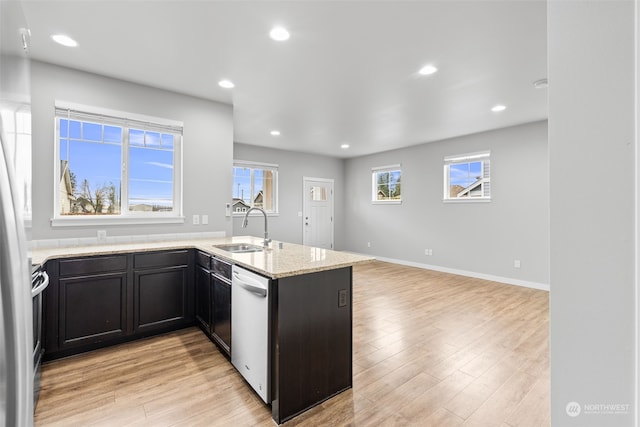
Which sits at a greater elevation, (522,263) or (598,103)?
(598,103)

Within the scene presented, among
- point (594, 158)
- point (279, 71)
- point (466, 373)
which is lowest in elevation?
point (466, 373)

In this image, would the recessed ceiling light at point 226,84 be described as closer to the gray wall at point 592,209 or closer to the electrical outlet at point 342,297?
the electrical outlet at point 342,297

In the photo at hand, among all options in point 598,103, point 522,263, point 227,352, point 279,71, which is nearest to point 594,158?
point 598,103

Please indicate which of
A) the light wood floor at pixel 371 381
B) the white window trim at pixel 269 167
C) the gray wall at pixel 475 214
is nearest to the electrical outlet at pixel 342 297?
the light wood floor at pixel 371 381

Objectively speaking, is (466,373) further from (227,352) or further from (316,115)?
(316,115)

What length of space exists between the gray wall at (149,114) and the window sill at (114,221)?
0.05 meters

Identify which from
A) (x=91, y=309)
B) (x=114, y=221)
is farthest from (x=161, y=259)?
(x=114, y=221)

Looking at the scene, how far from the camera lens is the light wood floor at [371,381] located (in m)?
1.86

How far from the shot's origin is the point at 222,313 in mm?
2562

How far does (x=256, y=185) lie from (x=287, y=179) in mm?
807

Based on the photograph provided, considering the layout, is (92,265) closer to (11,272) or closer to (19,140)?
(19,140)

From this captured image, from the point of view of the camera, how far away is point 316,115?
461 centimetres

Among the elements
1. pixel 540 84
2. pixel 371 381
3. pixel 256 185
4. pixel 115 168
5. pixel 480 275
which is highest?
pixel 540 84

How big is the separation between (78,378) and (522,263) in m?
5.97
